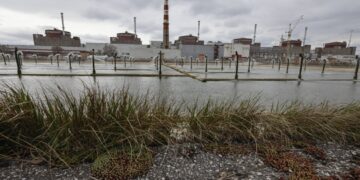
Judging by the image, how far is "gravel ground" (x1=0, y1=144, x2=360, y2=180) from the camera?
6.65ft

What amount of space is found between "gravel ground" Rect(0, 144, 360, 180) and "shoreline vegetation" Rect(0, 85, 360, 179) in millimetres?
97

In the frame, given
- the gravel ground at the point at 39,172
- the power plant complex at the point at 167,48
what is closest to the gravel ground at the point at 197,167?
the gravel ground at the point at 39,172

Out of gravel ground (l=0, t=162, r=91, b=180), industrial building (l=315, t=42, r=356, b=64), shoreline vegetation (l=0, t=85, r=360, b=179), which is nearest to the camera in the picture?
gravel ground (l=0, t=162, r=91, b=180)

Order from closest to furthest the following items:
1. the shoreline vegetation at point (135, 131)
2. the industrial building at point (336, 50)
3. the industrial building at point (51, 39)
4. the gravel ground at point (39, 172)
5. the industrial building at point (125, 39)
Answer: the gravel ground at point (39, 172)
the shoreline vegetation at point (135, 131)
the industrial building at point (51, 39)
the industrial building at point (125, 39)
the industrial building at point (336, 50)

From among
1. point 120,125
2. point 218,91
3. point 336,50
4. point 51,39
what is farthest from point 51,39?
point 336,50

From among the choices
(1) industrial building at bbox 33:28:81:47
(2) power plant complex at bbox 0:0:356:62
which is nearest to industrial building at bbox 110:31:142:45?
(2) power plant complex at bbox 0:0:356:62

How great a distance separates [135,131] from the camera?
2.49 meters

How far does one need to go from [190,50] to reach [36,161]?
64461mm

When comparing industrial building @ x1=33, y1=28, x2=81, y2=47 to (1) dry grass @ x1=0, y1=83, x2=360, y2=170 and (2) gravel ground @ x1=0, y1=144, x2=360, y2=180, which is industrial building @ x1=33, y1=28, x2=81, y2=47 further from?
(2) gravel ground @ x1=0, y1=144, x2=360, y2=180

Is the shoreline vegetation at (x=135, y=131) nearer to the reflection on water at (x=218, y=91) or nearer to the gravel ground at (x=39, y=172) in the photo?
the gravel ground at (x=39, y=172)

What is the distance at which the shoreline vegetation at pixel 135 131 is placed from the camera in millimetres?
2211

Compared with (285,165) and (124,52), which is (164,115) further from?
(124,52)

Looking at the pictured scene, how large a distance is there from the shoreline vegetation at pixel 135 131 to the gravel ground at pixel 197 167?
0.10m

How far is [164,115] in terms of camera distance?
9.28ft
